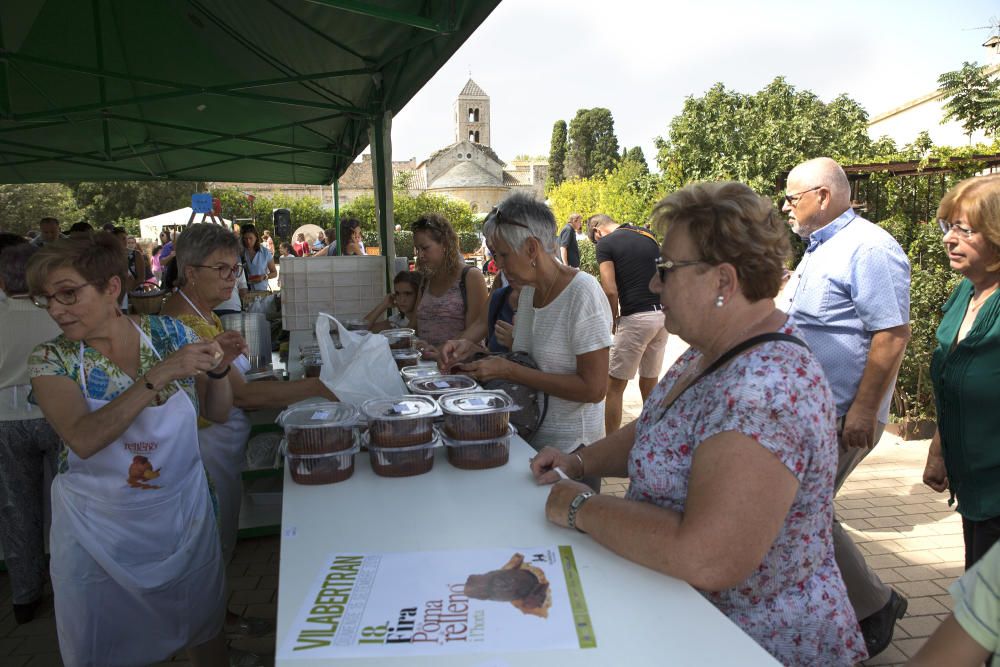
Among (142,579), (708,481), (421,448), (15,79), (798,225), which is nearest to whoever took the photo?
(708,481)

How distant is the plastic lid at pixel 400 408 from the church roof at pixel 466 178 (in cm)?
6362

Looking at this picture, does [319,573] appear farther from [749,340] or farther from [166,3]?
[166,3]

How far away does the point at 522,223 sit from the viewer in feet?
7.86

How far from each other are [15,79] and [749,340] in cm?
677

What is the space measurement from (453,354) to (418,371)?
8.0 inches

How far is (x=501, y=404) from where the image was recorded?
190 centimetres

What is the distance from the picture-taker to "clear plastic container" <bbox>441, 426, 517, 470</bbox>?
1826mm

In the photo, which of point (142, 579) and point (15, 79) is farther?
point (15, 79)

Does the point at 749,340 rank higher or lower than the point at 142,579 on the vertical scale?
higher

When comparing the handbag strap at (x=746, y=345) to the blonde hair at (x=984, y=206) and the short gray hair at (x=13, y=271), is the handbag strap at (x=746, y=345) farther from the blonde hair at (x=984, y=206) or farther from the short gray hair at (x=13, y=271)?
the short gray hair at (x=13, y=271)

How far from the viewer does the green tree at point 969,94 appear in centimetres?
1418

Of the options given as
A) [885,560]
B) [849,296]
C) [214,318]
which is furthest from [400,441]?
[885,560]

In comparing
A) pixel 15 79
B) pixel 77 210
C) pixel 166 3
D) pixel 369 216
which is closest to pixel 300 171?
pixel 15 79

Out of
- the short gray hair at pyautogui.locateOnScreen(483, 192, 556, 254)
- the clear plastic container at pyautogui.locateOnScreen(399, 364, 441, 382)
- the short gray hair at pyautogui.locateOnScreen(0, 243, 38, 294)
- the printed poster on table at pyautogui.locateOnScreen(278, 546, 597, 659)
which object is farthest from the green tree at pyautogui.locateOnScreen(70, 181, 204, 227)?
the printed poster on table at pyautogui.locateOnScreen(278, 546, 597, 659)
